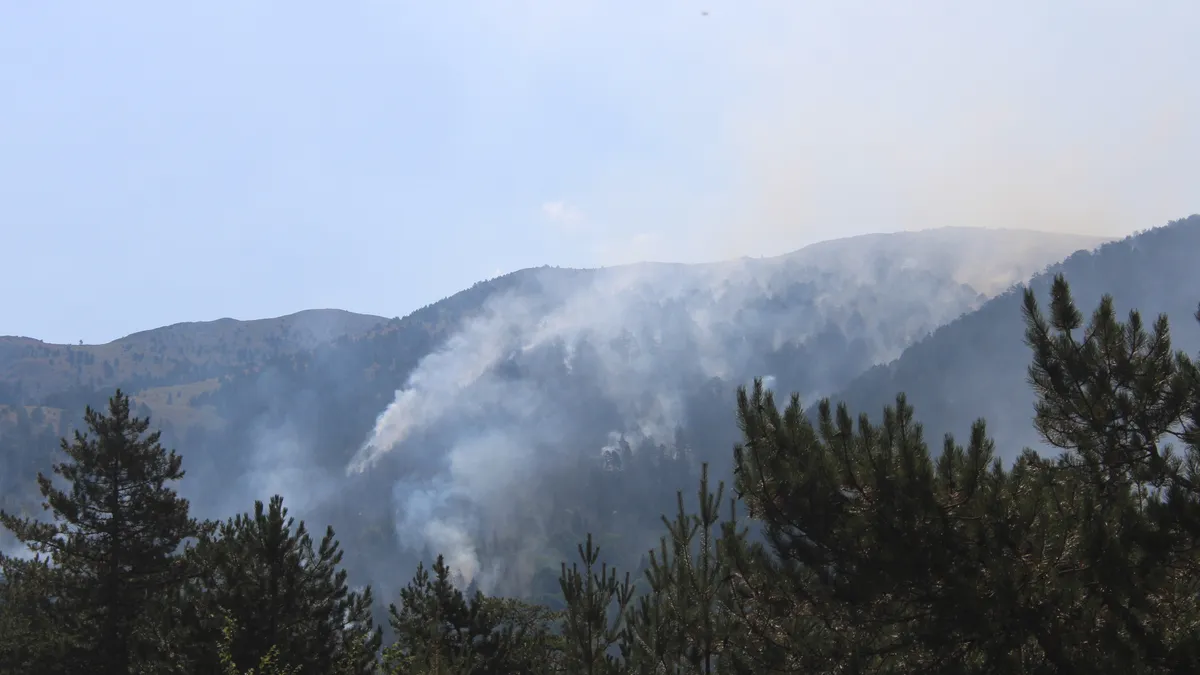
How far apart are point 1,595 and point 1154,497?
38.7 metres

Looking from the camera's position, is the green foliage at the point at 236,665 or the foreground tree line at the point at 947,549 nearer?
the foreground tree line at the point at 947,549

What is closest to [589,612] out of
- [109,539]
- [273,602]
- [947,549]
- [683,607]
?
[683,607]

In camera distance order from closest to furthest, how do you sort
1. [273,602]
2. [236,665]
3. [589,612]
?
1. [589,612]
2. [236,665]
3. [273,602]

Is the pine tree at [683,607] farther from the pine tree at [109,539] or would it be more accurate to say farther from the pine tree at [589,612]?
the pine tree at [109,539]

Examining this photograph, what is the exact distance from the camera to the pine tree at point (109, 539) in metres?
28.8

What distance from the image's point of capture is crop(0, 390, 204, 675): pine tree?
28.8 metres

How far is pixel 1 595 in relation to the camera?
3450 cm

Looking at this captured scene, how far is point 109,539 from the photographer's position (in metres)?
29.9

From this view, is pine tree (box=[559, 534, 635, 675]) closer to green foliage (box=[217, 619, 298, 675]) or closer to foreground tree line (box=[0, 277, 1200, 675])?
foreground tree line (box=[0, 277, 1200, 675])

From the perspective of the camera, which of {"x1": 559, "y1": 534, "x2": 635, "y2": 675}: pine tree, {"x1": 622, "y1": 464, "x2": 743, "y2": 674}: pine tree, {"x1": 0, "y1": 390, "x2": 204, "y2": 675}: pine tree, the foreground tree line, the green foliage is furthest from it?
{"x1": 0, "y1": 390, "x2": 204, "y2": 675}: pine tree

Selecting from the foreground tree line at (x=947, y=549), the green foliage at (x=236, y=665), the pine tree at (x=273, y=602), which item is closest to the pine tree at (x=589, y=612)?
the foreground tree line at (x=947, y=549)

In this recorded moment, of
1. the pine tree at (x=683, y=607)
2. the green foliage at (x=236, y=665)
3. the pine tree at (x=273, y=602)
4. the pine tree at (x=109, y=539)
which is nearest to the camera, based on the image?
the pine tree at (x=683, y=607)

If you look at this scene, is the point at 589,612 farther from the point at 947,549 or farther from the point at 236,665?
the point at 236,665

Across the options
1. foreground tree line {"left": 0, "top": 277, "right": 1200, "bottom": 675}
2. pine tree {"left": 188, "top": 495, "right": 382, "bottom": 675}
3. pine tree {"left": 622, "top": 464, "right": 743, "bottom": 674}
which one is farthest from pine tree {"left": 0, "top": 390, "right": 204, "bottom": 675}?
pine tree {"left": 622, "top": 464, "right": 743, "bottom": 674}
